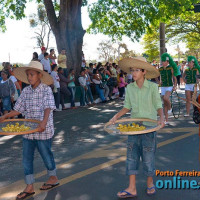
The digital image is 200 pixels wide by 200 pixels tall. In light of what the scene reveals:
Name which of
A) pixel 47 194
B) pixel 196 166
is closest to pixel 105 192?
pixel 47 194

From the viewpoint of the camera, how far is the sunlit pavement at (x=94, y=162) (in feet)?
16.5

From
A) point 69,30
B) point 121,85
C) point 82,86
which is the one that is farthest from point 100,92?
point 69,30

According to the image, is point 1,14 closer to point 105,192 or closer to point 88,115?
A: point 88,115

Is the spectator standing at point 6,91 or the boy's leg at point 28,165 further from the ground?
the spectator standing at point 6,91

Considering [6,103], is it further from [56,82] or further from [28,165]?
[28,165]

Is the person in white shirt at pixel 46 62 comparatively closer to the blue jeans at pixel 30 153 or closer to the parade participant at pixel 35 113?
the parade participant at pixel 35 113

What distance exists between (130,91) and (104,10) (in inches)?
727

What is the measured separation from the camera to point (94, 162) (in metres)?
6.51

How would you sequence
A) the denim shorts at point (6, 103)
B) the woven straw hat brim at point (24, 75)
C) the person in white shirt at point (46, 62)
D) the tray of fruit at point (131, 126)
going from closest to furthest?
1. the tray of fruit at point (131, 126)
2. the woven straw hat brim at point (24, 75)
3. the denim shorts at point (6, 103)
4. the person in white shirt at point (46, 62)

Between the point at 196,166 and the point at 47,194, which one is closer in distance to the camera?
the point at 47,194

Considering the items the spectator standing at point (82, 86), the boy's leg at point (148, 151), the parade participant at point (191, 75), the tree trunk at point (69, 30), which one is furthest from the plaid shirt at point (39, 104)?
the tree trunk at point (69, 30)

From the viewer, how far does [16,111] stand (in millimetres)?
5207

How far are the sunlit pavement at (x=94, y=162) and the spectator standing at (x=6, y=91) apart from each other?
278 cm

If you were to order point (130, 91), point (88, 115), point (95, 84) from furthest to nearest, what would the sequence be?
point (95, 84), point (88, 115), point (130, 91)
